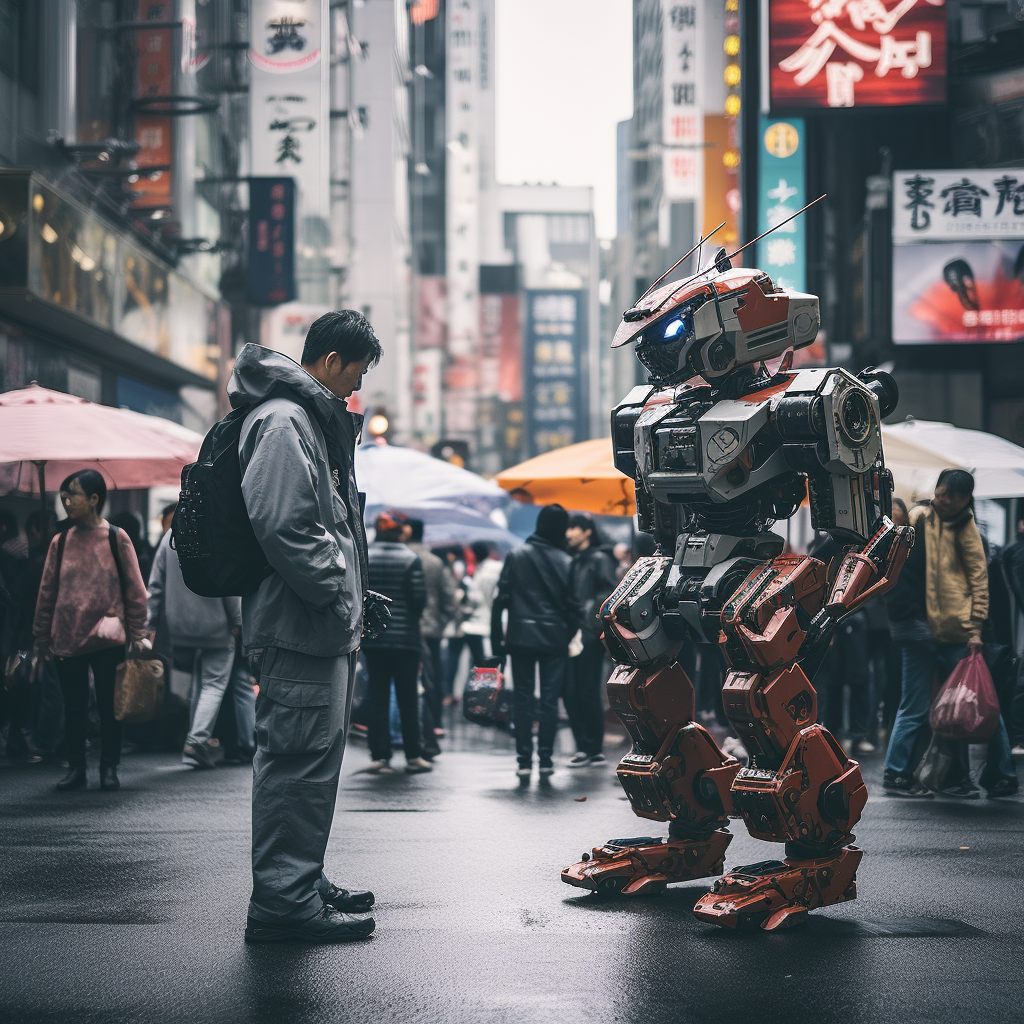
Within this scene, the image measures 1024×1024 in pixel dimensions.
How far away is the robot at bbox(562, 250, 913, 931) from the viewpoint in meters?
5.18

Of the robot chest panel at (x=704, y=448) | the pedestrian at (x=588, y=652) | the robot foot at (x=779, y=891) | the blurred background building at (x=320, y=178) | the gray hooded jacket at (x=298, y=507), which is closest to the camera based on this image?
the gray hooded jacket at (x=298, y=507)

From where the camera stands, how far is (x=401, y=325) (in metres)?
52.4

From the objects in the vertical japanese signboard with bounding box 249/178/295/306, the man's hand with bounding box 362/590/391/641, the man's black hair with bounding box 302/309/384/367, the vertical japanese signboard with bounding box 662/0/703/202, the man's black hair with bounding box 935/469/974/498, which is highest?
the vertical japanese signboard with bounding box 662/0/703/202

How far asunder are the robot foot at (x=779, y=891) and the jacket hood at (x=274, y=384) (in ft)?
7.47

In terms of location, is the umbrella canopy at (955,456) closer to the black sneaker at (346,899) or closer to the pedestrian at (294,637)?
the black sneaker at (346,899)

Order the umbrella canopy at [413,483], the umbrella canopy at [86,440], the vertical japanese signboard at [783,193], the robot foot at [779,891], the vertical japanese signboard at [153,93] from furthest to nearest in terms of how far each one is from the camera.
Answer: the vertical japanese signboard at [783,193] < the vertical japanese signboard at [153,93] < the umbrella canopy at [413,483] < the umbrella canopy at [86,440] < the robot foot at [779,891]

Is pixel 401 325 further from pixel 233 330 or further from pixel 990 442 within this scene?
pixel 990 442

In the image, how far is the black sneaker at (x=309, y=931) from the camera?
468 cm

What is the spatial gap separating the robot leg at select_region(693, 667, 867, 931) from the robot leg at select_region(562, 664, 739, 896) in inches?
15.7

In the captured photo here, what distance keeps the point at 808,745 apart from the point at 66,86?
1357cm

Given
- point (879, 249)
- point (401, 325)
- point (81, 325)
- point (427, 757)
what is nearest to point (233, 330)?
point (81, 325)

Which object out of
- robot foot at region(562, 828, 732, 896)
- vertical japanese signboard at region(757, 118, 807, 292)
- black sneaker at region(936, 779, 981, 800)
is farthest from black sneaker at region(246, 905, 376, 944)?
vertical japanese signboard at region(757, 118, 807, 292)

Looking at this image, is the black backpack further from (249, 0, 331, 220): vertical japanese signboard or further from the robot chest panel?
(249, 0, 331, 220): vertical japanese signboard

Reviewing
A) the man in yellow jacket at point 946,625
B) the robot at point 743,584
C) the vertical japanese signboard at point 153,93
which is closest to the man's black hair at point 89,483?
the robot at point 743,584
